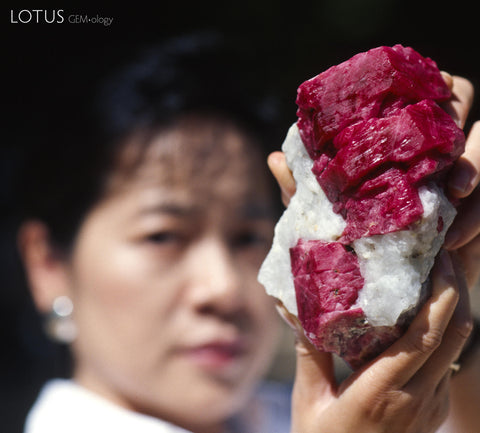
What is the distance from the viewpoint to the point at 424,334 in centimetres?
41

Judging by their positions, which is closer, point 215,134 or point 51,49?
point 215,134

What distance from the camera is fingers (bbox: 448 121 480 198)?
16.4 inches

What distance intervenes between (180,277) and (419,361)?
0.50 meters

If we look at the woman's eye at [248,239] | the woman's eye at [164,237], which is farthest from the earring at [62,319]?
the woman's eye at [248,239]

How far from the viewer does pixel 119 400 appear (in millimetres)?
908

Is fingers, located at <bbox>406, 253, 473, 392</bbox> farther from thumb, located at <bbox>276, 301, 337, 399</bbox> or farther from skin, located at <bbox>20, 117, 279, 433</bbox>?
skin, located at <bbox>20, 117, 279, 433</bbox>

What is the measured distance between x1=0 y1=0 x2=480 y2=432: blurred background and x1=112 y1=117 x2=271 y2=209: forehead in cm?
12

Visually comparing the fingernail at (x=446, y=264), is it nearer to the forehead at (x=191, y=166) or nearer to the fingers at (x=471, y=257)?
the fingers at (x=471, y=257)

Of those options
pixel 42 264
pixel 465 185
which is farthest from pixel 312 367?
pixel 42 264

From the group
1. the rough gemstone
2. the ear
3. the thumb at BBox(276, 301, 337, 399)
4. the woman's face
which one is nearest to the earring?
the ear

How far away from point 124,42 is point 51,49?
170 mm

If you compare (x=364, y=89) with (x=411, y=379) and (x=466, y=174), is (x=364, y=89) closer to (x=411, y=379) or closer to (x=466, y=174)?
(x=466, y=174)

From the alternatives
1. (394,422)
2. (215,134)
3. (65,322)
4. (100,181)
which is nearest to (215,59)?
(215,134)

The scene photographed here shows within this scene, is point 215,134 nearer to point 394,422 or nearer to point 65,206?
point 65,206
